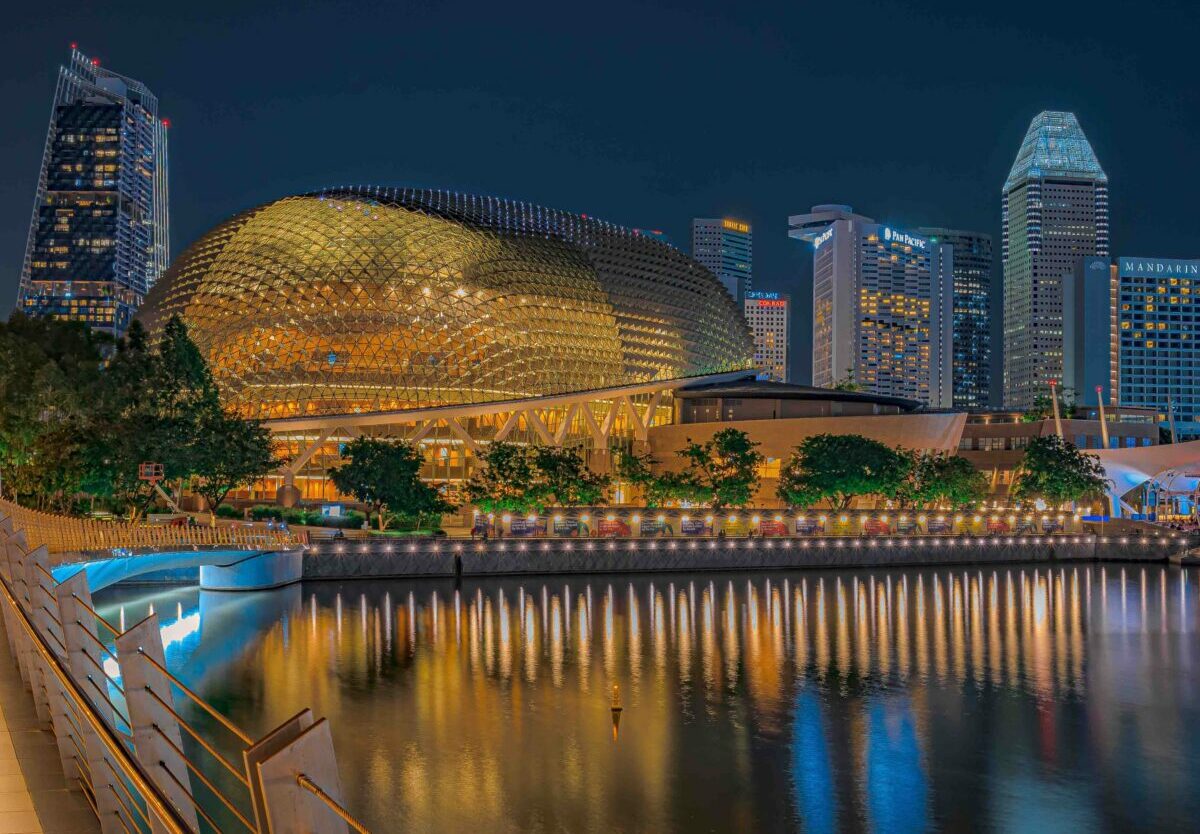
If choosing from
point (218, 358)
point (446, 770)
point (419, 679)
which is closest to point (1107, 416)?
point (218, 358)

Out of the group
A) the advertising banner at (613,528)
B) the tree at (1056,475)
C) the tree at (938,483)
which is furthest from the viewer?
the tree at (1056,475)

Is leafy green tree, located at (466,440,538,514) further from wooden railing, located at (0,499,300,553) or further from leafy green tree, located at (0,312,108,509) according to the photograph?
leafy green tree, located at (0,312,108,509)

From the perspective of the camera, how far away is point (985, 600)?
64.1 metres

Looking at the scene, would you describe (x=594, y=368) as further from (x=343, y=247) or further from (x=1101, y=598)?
(x=1101, y=598)

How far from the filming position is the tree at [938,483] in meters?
100

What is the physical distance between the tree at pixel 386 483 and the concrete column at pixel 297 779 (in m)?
75.8

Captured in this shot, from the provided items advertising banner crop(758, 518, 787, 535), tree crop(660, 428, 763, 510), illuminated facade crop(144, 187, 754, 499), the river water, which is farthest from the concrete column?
illuminated facade crop(144, 187, 754, 499)

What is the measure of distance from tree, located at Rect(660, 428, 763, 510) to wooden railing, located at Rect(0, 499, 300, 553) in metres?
34.2

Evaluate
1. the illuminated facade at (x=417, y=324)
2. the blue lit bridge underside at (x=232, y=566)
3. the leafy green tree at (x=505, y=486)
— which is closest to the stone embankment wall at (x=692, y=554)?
the blue lit bridge underside at (x=232, y=566)

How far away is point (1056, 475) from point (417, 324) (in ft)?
176

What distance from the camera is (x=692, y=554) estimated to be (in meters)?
76.8

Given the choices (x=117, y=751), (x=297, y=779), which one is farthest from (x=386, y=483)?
(x=297, y=779)

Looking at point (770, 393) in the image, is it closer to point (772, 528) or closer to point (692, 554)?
point (772, 528)

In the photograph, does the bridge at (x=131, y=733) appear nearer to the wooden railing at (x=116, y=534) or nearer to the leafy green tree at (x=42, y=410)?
the wooden railing at (x=116, y=534)
